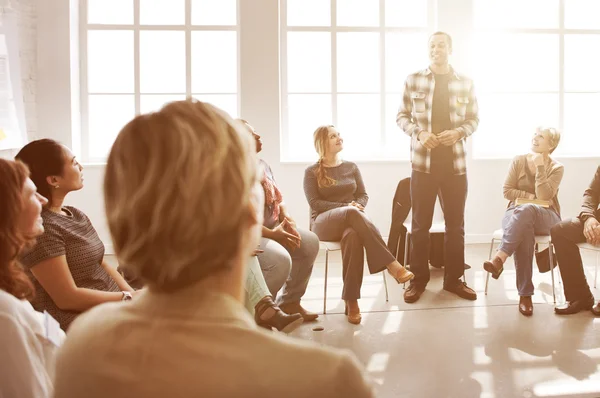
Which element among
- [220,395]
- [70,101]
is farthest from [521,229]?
[70,101]

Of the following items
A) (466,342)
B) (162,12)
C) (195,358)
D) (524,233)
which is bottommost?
(466,342)

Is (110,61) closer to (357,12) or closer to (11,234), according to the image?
(357,12)

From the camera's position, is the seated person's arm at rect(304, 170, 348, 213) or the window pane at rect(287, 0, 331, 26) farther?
the window pane at rect(287, 0, 331, 26)

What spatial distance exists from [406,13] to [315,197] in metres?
3.12

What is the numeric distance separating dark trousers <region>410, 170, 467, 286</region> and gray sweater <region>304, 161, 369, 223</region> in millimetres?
395

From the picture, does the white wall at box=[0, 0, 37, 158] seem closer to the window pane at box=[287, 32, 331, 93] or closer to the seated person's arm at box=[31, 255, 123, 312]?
the window pane at box=[287, 32, 331, 93]

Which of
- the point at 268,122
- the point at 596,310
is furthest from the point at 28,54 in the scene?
the point at 596,310

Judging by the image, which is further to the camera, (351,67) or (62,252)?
(351,67)

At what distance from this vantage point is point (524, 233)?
12.1ft

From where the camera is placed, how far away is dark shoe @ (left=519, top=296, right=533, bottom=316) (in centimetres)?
349

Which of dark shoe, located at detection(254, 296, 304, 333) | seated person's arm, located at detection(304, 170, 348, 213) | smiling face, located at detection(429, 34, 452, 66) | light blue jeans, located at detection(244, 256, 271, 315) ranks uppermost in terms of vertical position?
smiling face, located at detection(429, 34, 452, 66)

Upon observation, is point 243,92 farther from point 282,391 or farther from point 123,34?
point 282,391

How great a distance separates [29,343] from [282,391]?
782 mm

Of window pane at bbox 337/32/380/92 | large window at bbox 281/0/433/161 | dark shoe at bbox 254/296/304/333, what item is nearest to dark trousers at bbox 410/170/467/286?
dark shoe at bbox 254/296/304/333
